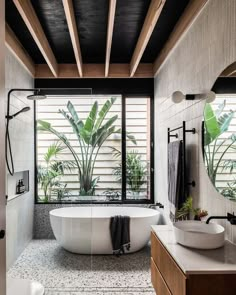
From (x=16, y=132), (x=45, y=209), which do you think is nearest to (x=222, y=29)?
(x=16, y=132)

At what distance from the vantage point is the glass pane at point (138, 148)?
530 cm

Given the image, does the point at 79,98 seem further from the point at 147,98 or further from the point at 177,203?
the point at 177,203

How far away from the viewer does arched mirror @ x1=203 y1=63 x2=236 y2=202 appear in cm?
211

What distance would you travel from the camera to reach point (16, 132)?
13.7 ft

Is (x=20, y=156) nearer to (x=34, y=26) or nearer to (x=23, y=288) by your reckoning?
(x=34, y=26)

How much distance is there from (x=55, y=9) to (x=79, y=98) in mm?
1593

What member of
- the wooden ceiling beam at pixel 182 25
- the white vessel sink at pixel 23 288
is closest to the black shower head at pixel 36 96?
the wooden ceiling beam at pixel 182 25

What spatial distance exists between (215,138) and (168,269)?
106 centimetres

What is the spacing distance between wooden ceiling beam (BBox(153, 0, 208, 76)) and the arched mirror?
0.88 meters

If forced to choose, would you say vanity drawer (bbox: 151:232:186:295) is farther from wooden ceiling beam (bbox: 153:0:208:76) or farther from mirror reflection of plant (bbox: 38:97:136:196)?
mirror reflection of plant (bbox: 38:97:136:196)

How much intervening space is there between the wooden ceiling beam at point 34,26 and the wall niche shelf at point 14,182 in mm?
1700

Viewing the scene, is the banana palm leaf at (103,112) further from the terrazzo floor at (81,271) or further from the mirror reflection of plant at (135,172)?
the terrazzo floor at (81,271)

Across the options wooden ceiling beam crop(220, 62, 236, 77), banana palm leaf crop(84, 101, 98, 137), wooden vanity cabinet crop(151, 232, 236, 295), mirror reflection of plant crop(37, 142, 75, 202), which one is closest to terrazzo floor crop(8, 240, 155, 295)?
mirror reflection of plant crop(37, 142, 75, 202)

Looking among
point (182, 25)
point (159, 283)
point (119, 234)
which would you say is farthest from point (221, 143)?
point (119, 234)
